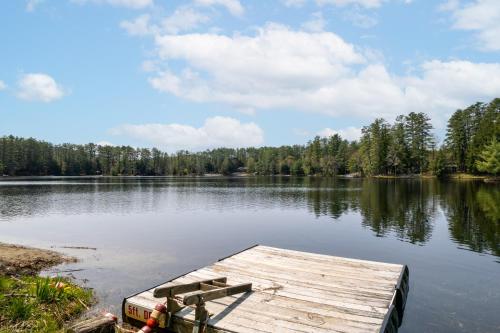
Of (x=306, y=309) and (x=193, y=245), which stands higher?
(x=306, y=309)

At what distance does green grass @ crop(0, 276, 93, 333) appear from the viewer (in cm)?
805

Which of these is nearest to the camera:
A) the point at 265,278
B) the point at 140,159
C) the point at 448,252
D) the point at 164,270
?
the point at 265,278

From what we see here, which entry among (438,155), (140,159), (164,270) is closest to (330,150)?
(438,155)

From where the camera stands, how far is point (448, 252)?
63.6 feet

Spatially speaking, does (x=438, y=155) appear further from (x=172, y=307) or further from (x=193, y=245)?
(x=172, y=307)

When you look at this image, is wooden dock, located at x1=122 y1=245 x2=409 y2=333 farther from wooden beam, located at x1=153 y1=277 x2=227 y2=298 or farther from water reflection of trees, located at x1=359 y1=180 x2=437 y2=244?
water reflection of trees, located at x1=359 y1=180 x2=437 y2=244

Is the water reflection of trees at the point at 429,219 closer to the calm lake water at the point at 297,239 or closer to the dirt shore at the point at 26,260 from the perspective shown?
the calm lake water at the point at 297,239

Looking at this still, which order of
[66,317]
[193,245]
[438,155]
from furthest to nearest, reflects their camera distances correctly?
[438,155]
[193,245]
[66,317]

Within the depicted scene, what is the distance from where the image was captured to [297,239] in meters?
22.9

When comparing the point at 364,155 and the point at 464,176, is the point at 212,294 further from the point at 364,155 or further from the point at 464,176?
the point at 364,155

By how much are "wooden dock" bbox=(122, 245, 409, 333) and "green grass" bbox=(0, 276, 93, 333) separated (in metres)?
1.92

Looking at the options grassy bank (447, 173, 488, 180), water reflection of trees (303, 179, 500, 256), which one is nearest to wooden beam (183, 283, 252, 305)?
water reflection of trees (303, 179, 500, 256)

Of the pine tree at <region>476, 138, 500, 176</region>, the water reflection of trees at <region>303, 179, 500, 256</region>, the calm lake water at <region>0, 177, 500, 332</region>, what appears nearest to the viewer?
the calm lake water at <region>0, 177, 500, 332</region>

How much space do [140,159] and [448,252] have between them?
632 feet
